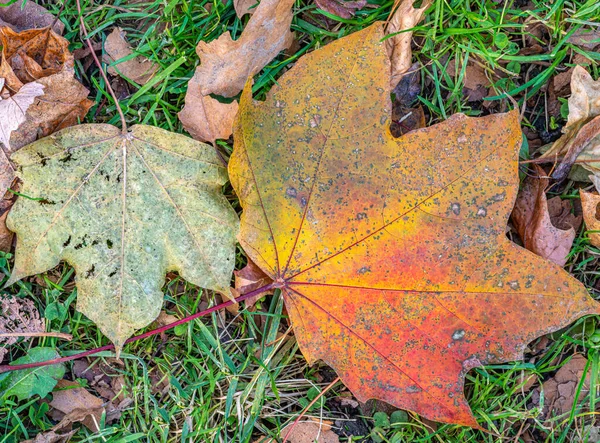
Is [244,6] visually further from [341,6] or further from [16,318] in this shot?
[16,318]

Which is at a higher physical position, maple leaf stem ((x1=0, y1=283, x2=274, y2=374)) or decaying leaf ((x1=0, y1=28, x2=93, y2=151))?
decaying leaf ((x1=0, y1=28, x2=93, y2=151))

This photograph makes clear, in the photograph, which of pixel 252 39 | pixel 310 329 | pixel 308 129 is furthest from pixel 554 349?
pixel 252 39

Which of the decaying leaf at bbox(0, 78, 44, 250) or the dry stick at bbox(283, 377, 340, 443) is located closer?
the decaying leaf at bbox(0, 78, 44, 250)

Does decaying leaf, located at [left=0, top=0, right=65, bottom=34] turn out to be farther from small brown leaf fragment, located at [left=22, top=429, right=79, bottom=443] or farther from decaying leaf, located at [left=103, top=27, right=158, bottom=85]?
small brown leaf fragment, located at [left=22, top=429, right=79, bottom=443]

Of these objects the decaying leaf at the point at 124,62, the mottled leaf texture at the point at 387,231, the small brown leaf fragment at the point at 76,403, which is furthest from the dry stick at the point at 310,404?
the decaying leaf at the point at 124,62

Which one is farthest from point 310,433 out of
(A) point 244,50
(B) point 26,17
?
(B) point 26,17

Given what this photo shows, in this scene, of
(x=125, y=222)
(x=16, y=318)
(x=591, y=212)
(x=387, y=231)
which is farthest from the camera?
(x=16, y=318)

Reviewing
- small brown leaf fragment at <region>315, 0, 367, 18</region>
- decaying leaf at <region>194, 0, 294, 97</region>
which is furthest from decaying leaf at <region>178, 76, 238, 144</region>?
small brown leaf fragment at <region>315, 0, 367, 18</region>
